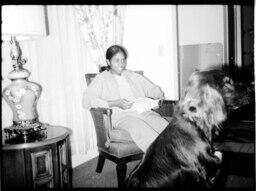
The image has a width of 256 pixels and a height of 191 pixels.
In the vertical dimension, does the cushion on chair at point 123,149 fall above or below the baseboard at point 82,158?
above

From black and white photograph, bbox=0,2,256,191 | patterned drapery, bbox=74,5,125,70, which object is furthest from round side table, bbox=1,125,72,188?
patterned drapery, bbox=74,5,125,70

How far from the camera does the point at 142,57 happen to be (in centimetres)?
416

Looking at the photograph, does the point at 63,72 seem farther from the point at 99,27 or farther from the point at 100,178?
the point at 100,178

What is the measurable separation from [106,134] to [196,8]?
275 cm

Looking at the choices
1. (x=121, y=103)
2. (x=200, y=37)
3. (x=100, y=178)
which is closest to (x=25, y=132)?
(x=121, y=103)

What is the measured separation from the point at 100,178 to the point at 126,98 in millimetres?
839

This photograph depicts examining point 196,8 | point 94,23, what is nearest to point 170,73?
point 196,8

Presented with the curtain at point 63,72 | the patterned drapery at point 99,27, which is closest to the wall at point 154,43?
the patterned drapery at point 99,27

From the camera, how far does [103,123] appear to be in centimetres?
255

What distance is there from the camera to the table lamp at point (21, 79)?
1.83 meters

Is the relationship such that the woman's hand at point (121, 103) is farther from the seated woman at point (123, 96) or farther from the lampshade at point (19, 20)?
the lampshade at point (19, 20)

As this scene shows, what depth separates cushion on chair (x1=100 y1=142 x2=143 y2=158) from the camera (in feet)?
7.81

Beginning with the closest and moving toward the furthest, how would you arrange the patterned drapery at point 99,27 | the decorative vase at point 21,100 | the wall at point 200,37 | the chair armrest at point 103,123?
the decorative vase at point 21,100
the chair armrest at point 103,123
the patterned drapery at point 99,27
the wall at point 200,37

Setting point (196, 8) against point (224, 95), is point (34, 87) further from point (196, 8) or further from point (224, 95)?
point (196, 8)
